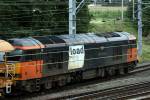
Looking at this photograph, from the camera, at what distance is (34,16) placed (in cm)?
3975

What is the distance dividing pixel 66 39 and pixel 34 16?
9.75 m

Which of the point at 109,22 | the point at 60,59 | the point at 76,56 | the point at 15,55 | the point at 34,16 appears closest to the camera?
the point at 15,55

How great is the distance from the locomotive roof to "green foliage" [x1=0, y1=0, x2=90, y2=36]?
681cm

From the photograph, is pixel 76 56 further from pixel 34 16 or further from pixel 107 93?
pixel 34 16

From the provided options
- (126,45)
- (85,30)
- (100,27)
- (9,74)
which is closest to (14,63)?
(9,74)

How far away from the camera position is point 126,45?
3609cm

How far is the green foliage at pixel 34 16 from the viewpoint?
123 feet

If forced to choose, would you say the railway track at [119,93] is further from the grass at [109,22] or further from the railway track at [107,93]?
the grass at [109,22]

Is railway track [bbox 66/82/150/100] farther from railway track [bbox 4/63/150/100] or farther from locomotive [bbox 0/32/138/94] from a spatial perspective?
locomotive [bbox 0/32/138/94]

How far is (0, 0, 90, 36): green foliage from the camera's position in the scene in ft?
123

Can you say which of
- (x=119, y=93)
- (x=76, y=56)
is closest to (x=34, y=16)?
(x=76, y=56)

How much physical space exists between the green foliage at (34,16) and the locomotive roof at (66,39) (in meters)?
6.81

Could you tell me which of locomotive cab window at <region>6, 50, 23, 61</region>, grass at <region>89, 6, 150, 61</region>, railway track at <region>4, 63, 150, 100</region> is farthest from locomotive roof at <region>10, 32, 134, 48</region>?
grass at <region>89, 6, 150, 61</region>

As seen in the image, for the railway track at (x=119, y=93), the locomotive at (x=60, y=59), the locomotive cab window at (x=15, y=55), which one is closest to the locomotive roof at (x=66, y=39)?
the locomotive at (x=60, y=59)
